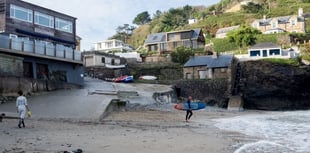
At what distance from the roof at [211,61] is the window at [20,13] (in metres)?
24.9

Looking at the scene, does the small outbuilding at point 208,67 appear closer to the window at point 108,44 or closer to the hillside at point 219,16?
the hillside at point 219,16

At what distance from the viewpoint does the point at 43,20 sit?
36344 mm

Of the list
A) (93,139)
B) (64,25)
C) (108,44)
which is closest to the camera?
(93,139)

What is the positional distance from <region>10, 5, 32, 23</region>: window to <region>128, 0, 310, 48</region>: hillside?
58454 mm

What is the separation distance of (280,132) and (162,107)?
14.1 m

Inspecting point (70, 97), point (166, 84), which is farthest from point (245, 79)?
point (70, 97)

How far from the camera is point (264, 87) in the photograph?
1781 inches

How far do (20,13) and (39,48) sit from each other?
4.08m

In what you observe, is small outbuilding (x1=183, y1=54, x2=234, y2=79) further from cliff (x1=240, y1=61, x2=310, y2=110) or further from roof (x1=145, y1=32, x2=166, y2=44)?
roof (x1=145, y1=32, x2=166, y2=44)

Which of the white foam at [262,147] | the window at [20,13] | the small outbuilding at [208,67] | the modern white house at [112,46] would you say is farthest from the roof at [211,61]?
the modern white house at [112,46]

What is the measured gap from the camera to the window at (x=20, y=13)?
32969mm

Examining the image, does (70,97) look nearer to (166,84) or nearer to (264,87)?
(166,84)

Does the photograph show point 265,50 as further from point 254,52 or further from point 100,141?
point 100,141

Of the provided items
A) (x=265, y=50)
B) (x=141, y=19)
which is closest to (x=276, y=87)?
(x=265, y=50)
